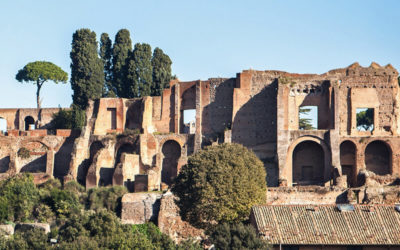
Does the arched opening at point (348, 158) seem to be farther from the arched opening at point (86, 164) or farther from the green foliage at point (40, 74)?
the green foliage at point (40, 74)

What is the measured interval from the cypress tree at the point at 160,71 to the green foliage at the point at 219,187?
54.5 ft

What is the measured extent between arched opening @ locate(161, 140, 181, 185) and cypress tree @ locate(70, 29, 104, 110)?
679 centimetres

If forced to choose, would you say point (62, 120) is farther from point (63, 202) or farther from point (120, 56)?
point (63, 202)

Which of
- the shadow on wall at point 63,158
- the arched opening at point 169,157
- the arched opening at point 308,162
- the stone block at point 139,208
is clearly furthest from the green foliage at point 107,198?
the arched opening at point 308,162

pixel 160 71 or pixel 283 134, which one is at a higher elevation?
pixel 160 71

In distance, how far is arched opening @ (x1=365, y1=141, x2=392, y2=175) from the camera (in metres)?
56.8

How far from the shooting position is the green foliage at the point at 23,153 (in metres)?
60.2

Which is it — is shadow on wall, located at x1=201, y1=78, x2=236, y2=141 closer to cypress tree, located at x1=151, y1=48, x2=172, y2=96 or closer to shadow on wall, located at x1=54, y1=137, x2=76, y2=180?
cypress tree, located at x1=151, y1=48, x2=172, y2=96

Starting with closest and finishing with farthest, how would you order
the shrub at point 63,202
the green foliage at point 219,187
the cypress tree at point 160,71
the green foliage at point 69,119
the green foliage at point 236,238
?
the green foliage at point 236,238 < the green foliage at point 219,187 < the shrub at point 63,202 < the green foliage at point 69,119 < the cypress tree at point 160,71

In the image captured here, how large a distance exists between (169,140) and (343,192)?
504 inches

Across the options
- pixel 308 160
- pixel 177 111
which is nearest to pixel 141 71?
pixel 177 111

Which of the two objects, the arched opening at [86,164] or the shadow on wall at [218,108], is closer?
the arched opening at [86,164]

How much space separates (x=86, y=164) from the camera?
5912 cm

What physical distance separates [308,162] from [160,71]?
13036 mm
